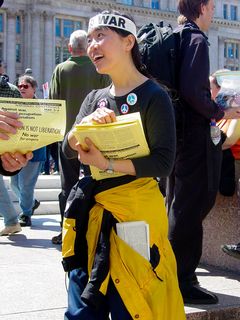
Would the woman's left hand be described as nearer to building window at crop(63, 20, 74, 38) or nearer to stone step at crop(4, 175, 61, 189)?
stone step at crop(4, 175, 61, 189)

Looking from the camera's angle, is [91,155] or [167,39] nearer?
[91,155]

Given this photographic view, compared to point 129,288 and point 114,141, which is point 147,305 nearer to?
point 129,288

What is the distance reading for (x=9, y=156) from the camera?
2.55 m

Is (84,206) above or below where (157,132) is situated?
below

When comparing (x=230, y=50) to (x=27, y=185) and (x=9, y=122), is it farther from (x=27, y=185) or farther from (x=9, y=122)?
(x=9, y=122)

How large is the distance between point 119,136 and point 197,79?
133 cm

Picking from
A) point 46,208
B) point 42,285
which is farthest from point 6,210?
point 46,208

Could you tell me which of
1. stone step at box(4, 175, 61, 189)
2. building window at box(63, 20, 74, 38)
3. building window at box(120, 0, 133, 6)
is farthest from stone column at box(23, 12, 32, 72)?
stone step at box(4, 175, 61, 189)

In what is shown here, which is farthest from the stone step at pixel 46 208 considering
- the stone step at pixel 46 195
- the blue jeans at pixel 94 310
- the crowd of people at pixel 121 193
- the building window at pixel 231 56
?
the building window at pixel 231 56

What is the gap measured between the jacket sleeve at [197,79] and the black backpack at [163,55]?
2.6 inches

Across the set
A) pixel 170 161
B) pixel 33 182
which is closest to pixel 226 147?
pixel 170 161

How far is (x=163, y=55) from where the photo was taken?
145 inches

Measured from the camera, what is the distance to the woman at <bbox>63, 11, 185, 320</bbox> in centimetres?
252

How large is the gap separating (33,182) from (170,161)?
5147mm
